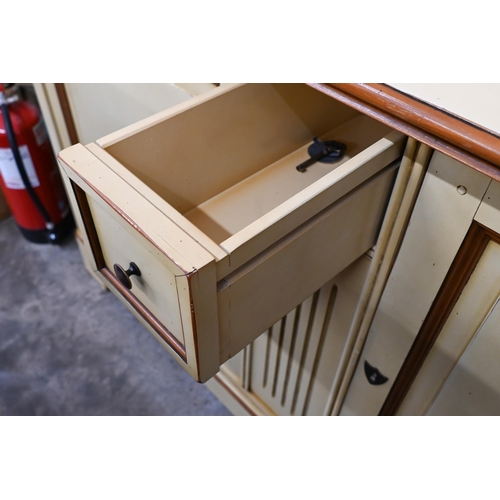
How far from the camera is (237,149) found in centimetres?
72

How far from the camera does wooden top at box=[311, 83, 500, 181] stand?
47 centimetres

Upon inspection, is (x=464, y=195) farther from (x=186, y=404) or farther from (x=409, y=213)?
Answer: (x=186, y=404)

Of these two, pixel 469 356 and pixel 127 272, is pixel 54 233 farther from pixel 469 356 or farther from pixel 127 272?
pixel 469 356

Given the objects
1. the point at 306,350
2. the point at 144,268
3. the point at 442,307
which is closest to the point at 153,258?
the point at 144,268

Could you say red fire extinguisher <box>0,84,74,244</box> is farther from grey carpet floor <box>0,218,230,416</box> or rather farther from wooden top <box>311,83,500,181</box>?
wooden top <box>311,83,500,181</box>

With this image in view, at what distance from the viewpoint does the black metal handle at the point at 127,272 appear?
558 mm

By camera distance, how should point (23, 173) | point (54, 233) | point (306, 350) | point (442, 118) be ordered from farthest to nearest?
1. point (54, 233)
2. point (23, 173)
3. point (306, 350)
4. point (442, 118)

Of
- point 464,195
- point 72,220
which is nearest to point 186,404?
point 72,220

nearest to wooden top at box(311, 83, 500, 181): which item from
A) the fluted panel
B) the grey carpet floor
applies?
the fluted panel

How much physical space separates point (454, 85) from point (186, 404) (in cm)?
106

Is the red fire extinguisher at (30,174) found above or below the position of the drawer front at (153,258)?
below

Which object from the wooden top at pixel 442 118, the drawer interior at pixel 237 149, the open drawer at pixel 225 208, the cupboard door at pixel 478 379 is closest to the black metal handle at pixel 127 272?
the open drawer at pixel 225 208

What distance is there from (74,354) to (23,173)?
20.2 inches

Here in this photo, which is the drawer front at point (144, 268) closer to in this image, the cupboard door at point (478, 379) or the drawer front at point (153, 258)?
the drawer front at point (153, 258)
